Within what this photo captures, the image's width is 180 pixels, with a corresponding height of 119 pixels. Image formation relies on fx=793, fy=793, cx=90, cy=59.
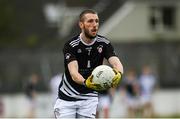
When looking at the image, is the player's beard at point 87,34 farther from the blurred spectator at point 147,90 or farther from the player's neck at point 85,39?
the blurred spectator at point 147,90

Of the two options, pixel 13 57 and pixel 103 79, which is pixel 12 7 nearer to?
pixel 13 57

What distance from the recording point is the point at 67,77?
11.9 meters

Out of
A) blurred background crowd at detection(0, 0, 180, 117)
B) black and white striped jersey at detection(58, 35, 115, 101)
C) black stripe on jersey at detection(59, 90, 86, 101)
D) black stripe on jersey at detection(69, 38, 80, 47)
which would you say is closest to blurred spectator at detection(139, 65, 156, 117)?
blurred background crowd at detection(0, 0, 180, 117)

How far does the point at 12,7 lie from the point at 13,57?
25.6 metres

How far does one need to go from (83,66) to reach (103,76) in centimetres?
87

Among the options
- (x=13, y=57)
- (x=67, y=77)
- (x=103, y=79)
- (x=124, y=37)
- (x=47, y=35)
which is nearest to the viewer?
(x=103, y=79)

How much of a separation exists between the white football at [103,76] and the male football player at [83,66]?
8cm

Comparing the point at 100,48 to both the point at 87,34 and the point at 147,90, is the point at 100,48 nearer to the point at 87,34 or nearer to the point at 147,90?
the point at 87,34

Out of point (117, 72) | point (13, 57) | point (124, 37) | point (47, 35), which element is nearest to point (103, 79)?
point (117, 72)

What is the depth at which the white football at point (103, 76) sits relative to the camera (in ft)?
35.9

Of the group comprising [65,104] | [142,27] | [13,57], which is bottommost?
[65,104]

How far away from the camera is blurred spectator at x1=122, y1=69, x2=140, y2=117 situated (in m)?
29.4

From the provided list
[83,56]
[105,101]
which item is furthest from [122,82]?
[83,56]

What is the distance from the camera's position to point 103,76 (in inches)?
431
